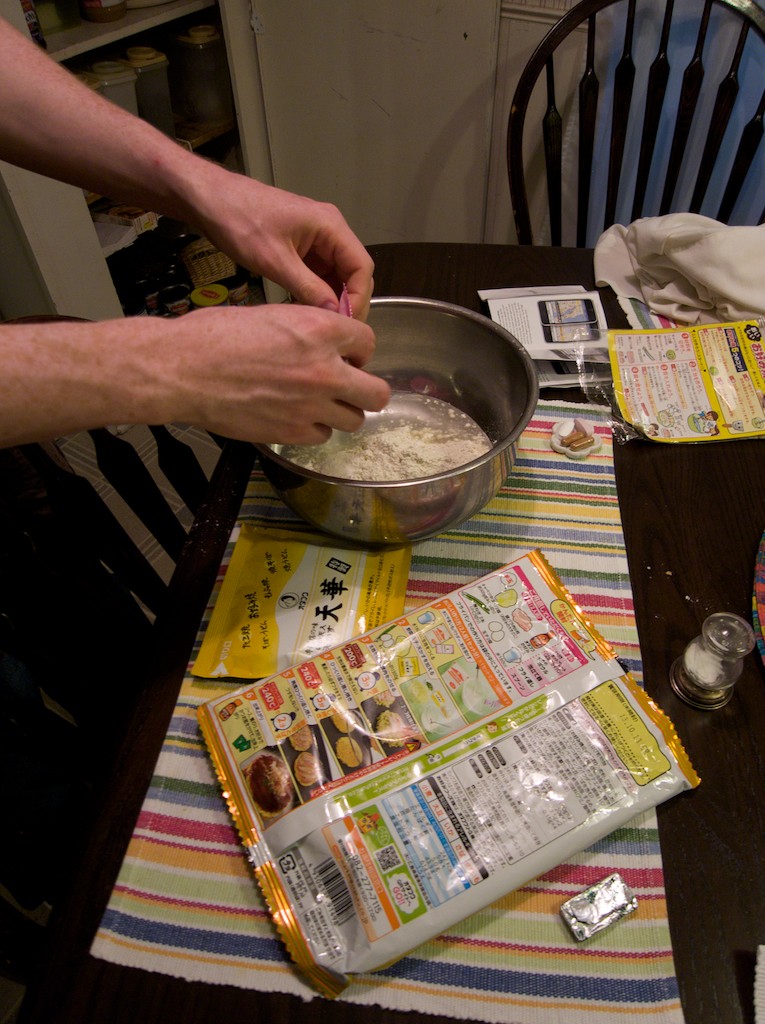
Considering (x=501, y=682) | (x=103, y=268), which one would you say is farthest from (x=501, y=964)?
(x=103, y=268)

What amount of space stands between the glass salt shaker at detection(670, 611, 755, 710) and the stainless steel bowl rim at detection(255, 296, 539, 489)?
0.80 ft

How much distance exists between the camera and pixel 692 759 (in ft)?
1.83

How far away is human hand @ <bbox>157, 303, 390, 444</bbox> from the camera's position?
1.65 feet

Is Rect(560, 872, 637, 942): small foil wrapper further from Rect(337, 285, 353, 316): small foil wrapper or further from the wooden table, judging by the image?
Rect(337, 285, 353, 316): small foil wrapper

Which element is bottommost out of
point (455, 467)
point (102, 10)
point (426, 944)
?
point (426, 944)

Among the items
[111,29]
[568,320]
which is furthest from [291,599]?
[111,29]

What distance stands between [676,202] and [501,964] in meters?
1.64

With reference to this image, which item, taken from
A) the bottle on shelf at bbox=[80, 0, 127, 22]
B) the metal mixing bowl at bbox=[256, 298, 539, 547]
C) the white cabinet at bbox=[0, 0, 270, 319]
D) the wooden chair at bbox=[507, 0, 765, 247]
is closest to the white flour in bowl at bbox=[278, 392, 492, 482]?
the metal mixing bowl at bbox=[256, 298, 539, 547]

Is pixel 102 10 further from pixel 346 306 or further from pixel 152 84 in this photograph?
pixel 346 306

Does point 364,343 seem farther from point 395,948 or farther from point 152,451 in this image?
point 152,451

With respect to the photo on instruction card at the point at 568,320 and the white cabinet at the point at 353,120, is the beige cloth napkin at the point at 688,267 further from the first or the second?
the white cabinet at the point at 353,120

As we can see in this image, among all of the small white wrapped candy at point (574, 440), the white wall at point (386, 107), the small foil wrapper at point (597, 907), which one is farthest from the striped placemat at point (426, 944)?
the white wall at point (386, 107)

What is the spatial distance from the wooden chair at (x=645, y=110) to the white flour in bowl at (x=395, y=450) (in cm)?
65

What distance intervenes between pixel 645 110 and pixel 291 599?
4.30 feet
